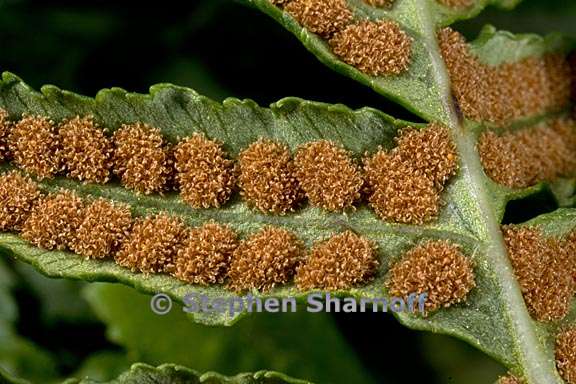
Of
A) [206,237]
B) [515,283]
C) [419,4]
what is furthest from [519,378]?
[419,4]

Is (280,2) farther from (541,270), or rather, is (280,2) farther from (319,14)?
(541,270)

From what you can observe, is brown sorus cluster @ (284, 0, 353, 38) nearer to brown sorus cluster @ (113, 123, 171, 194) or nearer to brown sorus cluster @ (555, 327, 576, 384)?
brown sorus cluster @ (113, 123, 171, 194)

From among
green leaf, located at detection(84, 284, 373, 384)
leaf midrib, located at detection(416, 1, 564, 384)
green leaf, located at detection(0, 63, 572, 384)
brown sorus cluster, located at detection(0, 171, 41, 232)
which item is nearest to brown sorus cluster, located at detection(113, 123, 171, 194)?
green leaf, located at detection(0, 63, 572, 384)

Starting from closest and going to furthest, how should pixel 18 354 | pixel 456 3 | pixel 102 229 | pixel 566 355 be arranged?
pixel 566 355 < pixel 102 229 < pixel 456 3 < pixel 18 354

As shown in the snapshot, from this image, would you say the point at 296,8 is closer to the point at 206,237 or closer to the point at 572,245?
the point at 206,237

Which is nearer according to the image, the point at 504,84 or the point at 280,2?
the point at 280,2

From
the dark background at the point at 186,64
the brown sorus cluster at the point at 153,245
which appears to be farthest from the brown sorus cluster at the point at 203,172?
the dark background at the point at 186,64

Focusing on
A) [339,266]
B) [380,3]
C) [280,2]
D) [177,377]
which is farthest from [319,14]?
[177,377]
